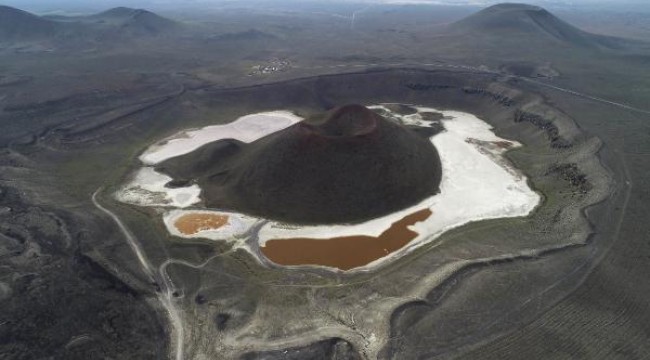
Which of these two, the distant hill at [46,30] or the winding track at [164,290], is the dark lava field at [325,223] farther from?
the distant hill at [46,30]

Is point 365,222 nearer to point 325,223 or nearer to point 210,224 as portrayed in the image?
point 325,223

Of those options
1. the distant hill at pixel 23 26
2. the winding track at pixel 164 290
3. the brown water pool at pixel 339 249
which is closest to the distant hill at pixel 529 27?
the brown water pool at pixel 339 249

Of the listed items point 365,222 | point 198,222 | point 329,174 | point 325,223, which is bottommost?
point 198,222

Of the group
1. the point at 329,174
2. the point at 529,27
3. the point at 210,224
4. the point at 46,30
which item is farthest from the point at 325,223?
the point at 46,30

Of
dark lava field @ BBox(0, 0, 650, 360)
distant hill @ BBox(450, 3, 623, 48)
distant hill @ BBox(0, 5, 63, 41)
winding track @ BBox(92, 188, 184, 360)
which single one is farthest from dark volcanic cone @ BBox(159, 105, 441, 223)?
distant hill @ BBox(0, 5, 63, 41)

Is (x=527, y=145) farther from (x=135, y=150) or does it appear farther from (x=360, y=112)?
(x=135, y=150)

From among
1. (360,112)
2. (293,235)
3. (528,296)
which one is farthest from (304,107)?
(528,296)

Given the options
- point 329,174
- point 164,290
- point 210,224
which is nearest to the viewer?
point 164,290
